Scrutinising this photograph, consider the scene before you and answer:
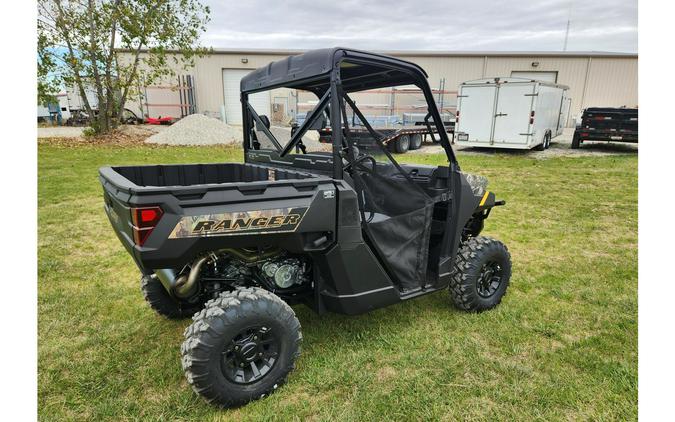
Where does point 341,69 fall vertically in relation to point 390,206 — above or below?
above

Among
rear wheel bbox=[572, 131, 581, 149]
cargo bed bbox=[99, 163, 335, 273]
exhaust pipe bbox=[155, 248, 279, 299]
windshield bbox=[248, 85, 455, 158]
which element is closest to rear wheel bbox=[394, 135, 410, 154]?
windshield bbox=[248, 85, 455, 158]

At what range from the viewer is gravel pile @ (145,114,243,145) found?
54.4 ft

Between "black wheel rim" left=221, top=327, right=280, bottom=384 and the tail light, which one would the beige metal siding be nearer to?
"black wheel rim" left=221, top=327, right=280, bottom=384

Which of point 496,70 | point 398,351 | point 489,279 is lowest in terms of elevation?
point 398,351

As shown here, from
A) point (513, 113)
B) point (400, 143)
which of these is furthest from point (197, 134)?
point (513, 113)

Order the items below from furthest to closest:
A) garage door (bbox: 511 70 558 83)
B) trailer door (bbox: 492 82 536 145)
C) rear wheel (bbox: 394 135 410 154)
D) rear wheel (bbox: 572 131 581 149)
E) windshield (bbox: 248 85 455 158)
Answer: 1. garage door (bbox: 511 70 558 83)
2. rear wheel (bbox: 572 131 581 149)
3. trailer door (bbox: 492 82 536 145)
4. rear wheel (bbox: 394 135 410 154)
5. windshield (bbox: 248 85 455 158)

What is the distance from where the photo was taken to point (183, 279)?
2559 mm

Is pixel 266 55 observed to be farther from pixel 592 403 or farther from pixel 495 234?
pixel 592 403

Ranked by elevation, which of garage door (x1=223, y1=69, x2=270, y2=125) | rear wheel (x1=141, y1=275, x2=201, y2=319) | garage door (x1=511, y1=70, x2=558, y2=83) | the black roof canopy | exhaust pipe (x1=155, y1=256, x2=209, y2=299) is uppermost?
garage door (x1=511, y1=70, x2=558, y2=83)

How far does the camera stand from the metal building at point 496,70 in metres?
25.4

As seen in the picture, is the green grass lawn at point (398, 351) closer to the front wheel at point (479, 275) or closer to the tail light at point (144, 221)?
the front wheel at point (479, 275)

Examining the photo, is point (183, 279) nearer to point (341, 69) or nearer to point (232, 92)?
point (341, 69)

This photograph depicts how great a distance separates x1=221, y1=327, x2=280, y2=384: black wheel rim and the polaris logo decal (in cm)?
58

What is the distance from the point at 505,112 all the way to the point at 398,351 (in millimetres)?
12735
